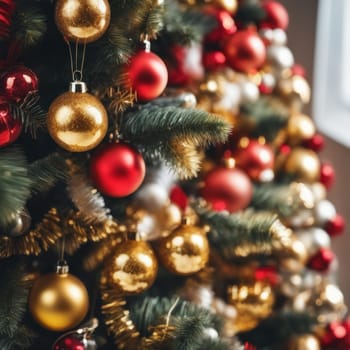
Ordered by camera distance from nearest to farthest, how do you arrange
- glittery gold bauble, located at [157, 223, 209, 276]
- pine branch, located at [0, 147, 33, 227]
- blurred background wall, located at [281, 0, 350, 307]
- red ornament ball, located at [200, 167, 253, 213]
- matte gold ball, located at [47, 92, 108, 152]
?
pine branch, located at [0, 147, 33, 227] < matte gold ball, located at [47, 92, 108, 152] < glittery gold bauble, located at [157, 223, 209, 276] < red ornament ball, located at [200, 167, 253, 213] < blurred background wall, located at [281, 0, 350, 307]

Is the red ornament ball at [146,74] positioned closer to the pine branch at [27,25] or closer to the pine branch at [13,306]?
the pine branch at [27,25]

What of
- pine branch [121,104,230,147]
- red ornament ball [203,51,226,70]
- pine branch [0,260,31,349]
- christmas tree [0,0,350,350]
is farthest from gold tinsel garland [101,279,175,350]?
red ornament ball [203,51,226,70]

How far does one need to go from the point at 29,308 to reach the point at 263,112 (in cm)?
53

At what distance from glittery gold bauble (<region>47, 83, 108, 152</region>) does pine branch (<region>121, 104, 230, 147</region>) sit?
75 mm

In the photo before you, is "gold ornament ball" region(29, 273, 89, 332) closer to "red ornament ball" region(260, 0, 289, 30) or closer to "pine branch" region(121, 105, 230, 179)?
"pine branch" region(121, 105, 230, 179)

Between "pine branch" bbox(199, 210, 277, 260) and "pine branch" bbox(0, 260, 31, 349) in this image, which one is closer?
Answer: "pine branch" bbox(0, 260, 31, 349)

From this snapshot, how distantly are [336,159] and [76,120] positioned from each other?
0.78m

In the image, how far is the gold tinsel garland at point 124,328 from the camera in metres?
0.77

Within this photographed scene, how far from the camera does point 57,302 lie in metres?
0.73

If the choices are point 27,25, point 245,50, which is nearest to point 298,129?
point 245,50

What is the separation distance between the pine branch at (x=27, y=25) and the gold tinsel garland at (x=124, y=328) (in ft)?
1.11

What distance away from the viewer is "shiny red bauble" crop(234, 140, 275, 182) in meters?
0.99

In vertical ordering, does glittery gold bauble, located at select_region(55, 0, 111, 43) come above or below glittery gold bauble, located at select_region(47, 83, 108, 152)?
above

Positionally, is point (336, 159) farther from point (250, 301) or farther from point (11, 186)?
point (11, 186)
